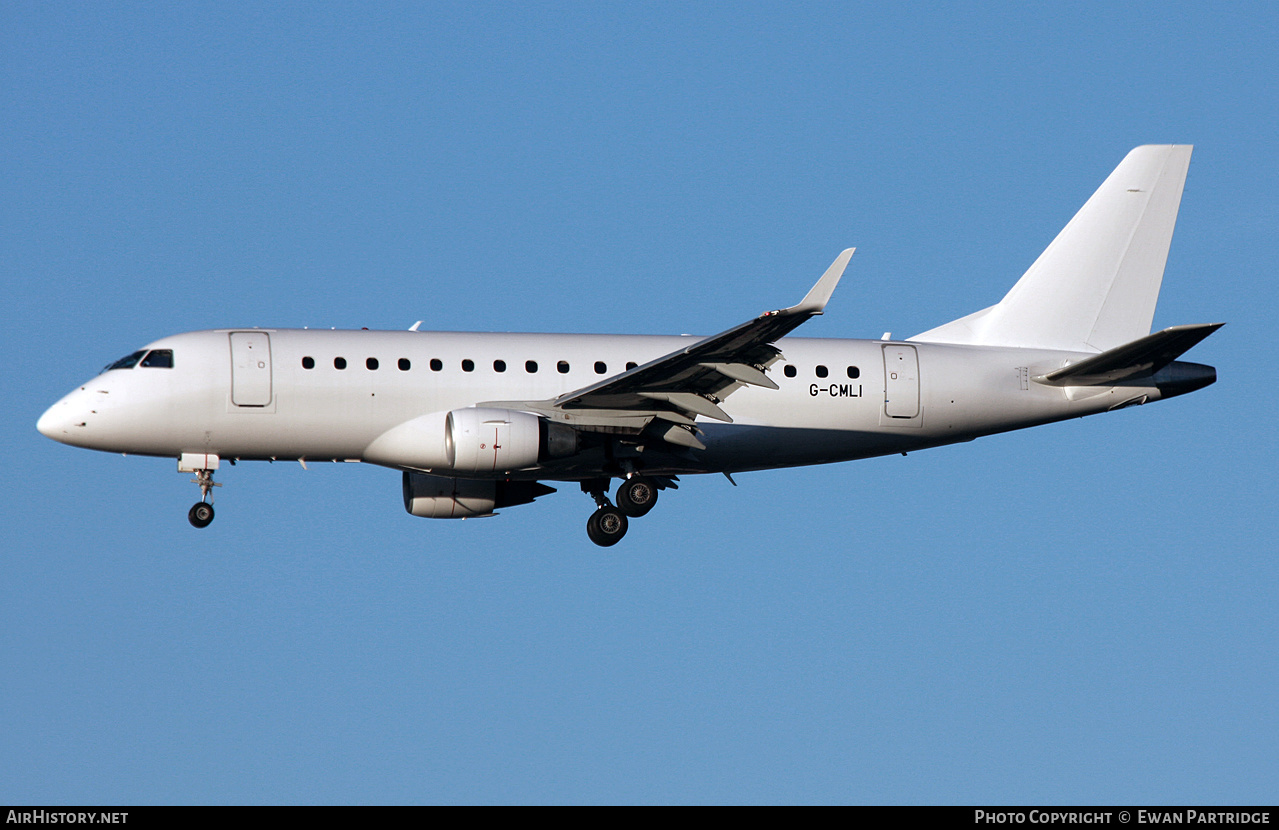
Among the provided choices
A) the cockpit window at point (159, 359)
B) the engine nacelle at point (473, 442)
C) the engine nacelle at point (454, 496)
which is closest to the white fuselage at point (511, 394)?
the cockpit window at point (159, 359)

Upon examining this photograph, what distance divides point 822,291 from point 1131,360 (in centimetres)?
956

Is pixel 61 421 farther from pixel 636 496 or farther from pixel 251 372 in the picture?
pixel 636 496

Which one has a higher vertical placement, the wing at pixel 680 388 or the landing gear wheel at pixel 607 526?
the wing at pixel 680 388

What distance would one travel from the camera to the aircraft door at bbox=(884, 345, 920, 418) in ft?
120

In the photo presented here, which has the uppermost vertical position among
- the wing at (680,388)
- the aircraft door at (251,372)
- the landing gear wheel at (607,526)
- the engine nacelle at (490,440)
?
the aircraft door at (251,372)

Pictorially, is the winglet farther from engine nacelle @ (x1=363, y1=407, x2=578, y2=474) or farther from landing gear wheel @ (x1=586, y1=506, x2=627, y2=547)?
landing gear wheel @ (x1=586, y1=506, x2=627, y2=547)

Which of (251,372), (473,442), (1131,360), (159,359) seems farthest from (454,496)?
(1131,360)

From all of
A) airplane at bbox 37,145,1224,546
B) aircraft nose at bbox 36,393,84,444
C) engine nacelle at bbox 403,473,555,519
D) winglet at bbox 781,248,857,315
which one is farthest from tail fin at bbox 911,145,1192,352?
aircraft nose at bbox 36,393,84,444

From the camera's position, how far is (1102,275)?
38.9m

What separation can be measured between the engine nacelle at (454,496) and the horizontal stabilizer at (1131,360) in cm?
1232

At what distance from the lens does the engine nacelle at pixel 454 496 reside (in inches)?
1465

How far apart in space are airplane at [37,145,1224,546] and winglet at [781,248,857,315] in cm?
67

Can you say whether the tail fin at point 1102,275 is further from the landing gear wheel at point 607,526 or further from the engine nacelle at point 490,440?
the engine nacelle at point 490,440
